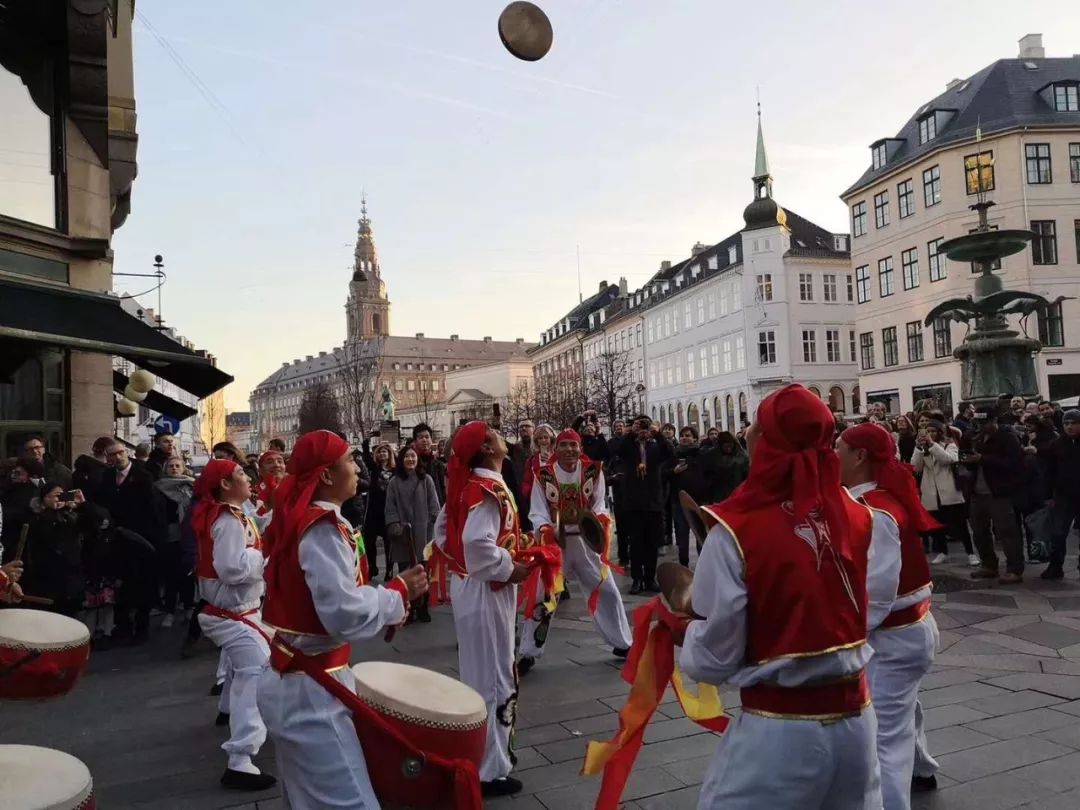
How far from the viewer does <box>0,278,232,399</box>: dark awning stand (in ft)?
28.7

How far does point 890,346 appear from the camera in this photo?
44219mm

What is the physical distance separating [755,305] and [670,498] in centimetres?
4241

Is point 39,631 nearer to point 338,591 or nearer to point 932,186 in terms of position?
point 338,591

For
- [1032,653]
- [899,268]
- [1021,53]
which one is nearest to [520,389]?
[899,268]

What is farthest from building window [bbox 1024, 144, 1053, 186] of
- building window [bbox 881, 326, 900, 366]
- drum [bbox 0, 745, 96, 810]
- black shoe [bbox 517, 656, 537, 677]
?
drum [bbox 0, 745, 96, 810]

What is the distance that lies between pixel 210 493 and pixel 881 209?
45.9m

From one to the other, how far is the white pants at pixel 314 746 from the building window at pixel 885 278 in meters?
45.6

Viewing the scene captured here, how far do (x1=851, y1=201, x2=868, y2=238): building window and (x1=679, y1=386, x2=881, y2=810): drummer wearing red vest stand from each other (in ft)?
158

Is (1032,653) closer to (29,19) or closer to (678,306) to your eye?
(29,19)

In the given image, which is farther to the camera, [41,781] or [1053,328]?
[1053,328]

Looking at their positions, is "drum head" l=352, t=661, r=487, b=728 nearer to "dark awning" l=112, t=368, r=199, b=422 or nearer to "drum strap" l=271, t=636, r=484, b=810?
"drum strap" l=271, t=636, r=484, b=810

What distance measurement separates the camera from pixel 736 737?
250cm

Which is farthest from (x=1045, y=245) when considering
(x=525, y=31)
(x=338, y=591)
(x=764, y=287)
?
(x=338, y=591)

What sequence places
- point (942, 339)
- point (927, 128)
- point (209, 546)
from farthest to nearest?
point (927, 128) → point (942, 339) → point (209, 546)
